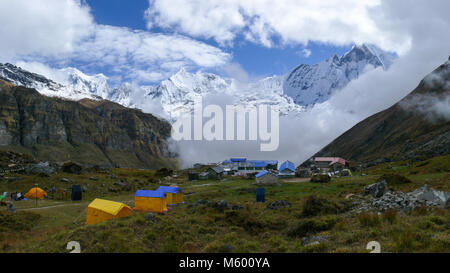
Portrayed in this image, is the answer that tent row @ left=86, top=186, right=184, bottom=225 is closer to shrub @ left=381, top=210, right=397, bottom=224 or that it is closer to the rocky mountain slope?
shrub @ left=381, top=210, right=397, bottom=224

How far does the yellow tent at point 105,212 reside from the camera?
69.9 feet

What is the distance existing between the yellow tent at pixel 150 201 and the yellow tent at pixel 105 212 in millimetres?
6341

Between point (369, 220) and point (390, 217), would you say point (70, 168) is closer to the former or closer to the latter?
point (369, 220)

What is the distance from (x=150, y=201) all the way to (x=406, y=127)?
426 ft

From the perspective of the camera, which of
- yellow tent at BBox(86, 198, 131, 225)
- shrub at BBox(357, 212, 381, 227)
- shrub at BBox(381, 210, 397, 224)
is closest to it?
shrub at BBox(381, 210, 397, 224)

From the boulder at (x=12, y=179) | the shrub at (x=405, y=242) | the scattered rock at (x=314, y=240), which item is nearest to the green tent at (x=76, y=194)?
the boulder at (x=12, y=179)

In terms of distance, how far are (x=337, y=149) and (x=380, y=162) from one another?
83.9 meters

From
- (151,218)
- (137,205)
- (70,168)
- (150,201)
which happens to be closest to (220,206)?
(150,201)

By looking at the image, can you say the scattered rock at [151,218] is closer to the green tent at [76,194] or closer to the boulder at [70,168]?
the green tent at [76,194]

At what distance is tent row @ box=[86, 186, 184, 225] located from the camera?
2156 cm

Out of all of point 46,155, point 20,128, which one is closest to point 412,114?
point 46,155

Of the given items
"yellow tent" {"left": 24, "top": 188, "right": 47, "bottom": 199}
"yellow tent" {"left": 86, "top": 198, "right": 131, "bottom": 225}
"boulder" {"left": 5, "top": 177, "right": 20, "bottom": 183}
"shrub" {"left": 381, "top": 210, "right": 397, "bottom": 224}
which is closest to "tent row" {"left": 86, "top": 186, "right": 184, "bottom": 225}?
"yellow tent" {"left": 86, "top": 198, "right": 131, "bottom": 225}
